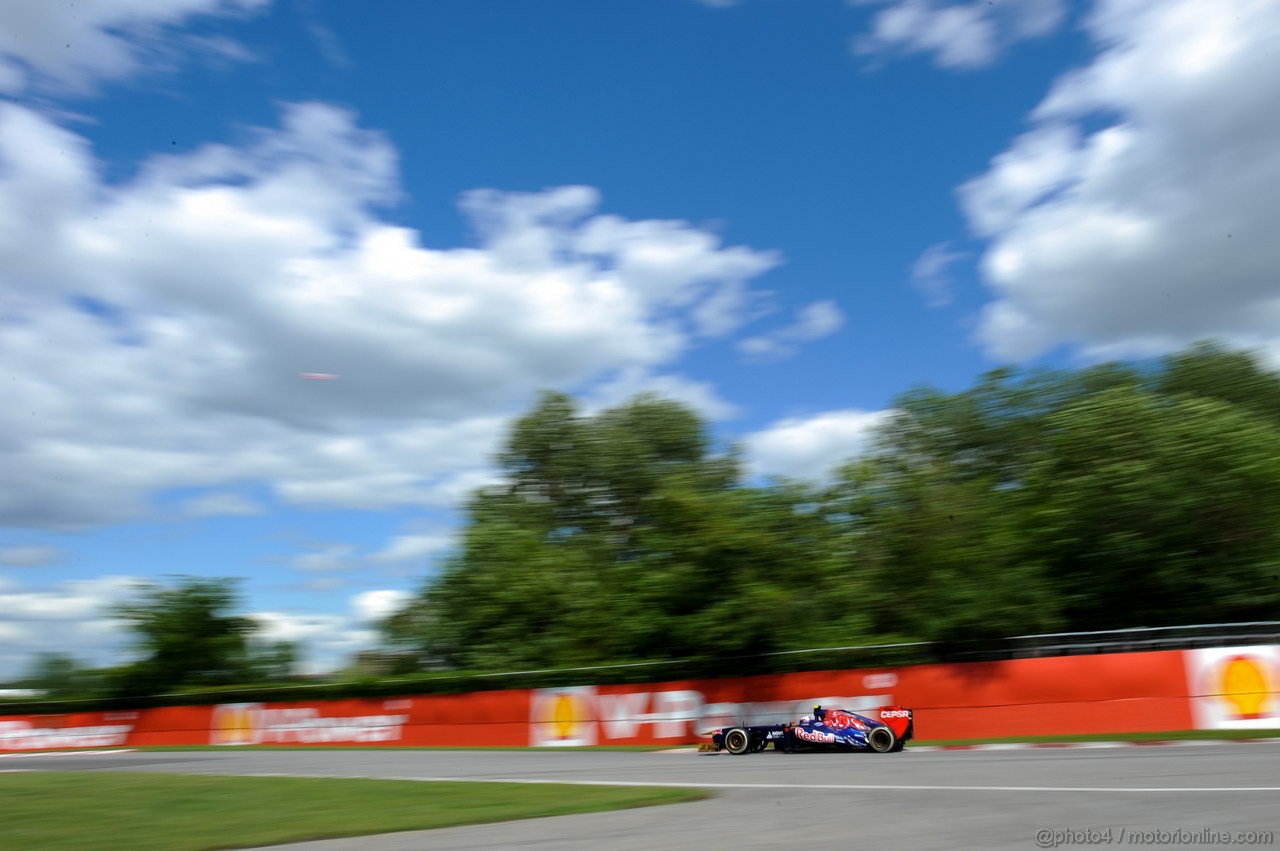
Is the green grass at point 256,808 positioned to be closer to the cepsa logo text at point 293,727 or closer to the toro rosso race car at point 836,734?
the toro rosso race car at point 836,734

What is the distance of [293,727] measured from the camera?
38812 mm

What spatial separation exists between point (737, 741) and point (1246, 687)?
11088 millimetres

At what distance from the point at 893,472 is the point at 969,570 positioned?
10375 millimetres

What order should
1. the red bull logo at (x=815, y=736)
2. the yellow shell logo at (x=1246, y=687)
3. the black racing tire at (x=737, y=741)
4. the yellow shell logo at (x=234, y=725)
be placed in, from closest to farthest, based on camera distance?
the red bull logo at (x=815, y=736) < the yellow shell logo at (x=1246, y=687) < the black racing tire at (x=737, y=741) < the yellow shell logo at (x=234, y=725)

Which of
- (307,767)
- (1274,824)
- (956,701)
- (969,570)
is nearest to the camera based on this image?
(1274,824)

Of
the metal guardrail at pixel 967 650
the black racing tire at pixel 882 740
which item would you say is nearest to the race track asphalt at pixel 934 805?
the black racing tire at pixel 882 740

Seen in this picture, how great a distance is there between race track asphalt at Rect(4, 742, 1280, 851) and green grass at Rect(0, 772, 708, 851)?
803 millimetres

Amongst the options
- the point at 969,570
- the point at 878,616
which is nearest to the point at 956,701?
the point at 969,570

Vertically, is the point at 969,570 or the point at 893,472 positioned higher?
the point at 893,472

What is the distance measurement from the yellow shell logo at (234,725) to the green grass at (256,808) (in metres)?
24.1

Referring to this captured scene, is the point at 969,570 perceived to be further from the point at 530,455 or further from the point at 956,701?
the point at 530,455

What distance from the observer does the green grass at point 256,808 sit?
1012cm

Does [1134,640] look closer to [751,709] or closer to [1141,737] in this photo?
[1141,737]

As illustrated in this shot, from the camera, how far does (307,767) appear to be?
21.3 m
